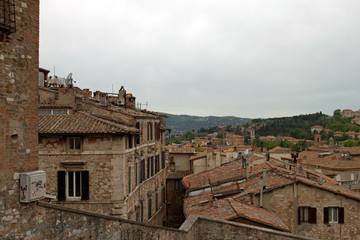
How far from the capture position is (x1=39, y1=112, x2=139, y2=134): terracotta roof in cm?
1667

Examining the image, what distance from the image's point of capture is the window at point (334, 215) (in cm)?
1792

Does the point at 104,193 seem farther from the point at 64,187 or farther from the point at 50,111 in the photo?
the point at 50,111

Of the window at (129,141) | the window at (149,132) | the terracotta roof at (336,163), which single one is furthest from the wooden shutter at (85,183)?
the terracotta roof at (336,163)

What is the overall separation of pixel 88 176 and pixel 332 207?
13023 millimetres

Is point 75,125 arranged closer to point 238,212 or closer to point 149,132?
point 149,132

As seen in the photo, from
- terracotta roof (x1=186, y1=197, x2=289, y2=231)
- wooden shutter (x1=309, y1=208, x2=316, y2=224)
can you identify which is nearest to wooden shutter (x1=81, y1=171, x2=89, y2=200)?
terracotta roof (x1=186, y1=197, x2=289, y2=231)

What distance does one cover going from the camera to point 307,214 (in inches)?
714

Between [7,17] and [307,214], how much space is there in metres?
17.0

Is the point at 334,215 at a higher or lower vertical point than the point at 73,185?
lower

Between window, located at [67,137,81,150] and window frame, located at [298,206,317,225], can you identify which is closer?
window, located at [67,137,81,150]

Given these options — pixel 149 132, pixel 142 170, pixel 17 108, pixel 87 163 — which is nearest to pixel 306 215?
pixel 142 170

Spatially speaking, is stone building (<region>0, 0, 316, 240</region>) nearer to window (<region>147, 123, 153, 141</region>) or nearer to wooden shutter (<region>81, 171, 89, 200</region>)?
wooden shutter (<region>81, 171, 89, 200</region>)

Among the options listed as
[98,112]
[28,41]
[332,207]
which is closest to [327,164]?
[332,207]

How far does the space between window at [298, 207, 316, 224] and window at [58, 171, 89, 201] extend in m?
11.3
